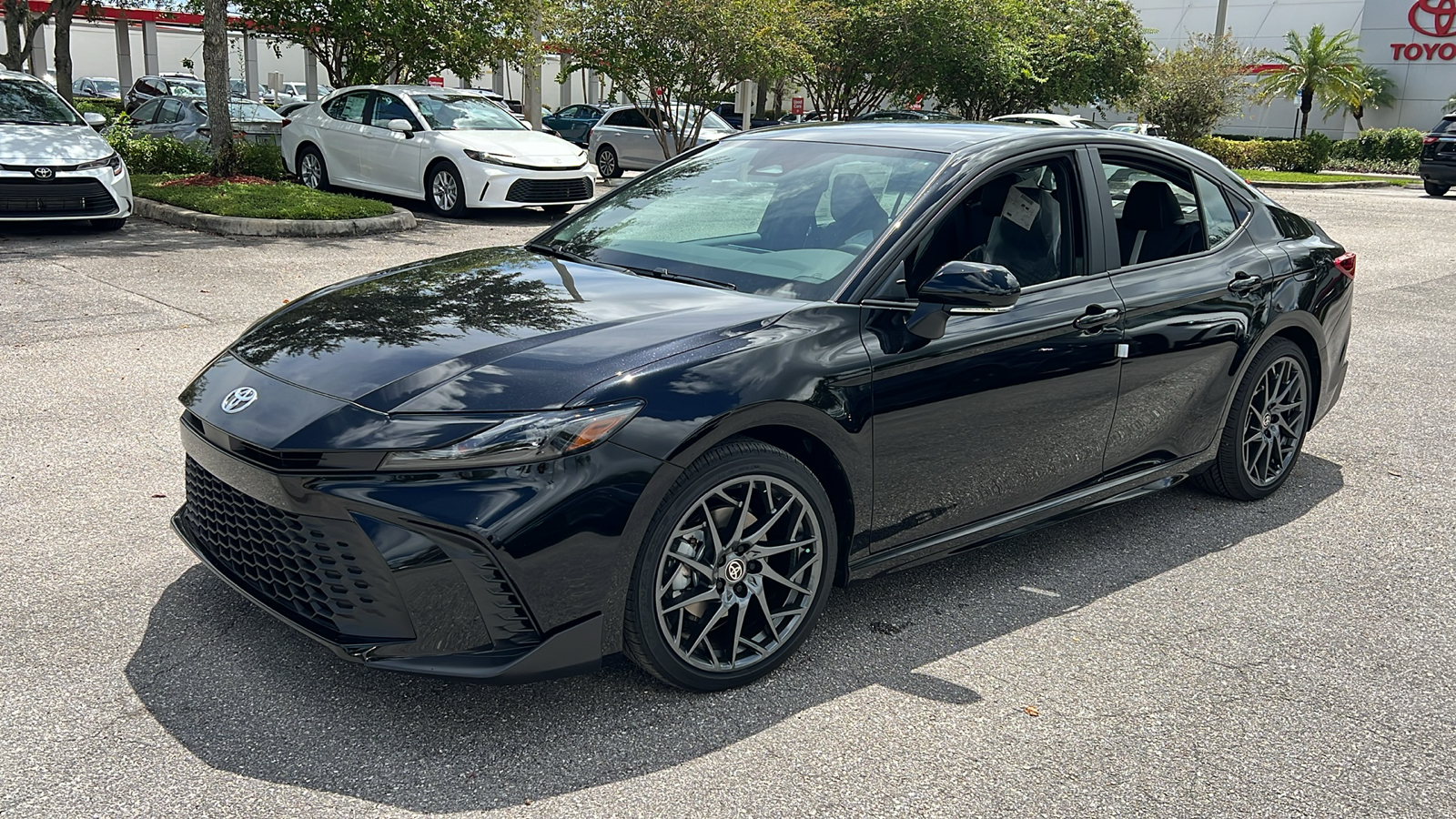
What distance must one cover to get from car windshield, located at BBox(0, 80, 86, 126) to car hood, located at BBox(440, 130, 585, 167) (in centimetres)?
423

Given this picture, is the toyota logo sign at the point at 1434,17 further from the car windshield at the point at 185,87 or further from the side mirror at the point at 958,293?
the side mirror at the point at 958,293

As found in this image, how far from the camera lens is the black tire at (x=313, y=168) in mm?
16672

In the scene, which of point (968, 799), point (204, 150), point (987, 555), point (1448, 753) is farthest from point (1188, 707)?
point (204, 150)

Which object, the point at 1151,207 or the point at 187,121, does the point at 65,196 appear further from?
the point at 1151,207

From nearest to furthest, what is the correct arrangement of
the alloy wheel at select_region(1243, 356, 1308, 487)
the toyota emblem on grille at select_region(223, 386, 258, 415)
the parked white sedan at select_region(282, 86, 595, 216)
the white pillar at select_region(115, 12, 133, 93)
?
1. the toyota emblem on grille at select_region(223, 386, 258, 415)
2. the alloy wheel at select_region(1243, 356, 1308, 487)
3. the parked white sedan at select_region(282, 86, 595, 216)
4. the white pillar at select_region(115, 12, 133, 93)

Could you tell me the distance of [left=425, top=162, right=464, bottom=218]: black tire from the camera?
15.1 meters

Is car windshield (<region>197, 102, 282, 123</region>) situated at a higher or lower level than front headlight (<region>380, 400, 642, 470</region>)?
higher

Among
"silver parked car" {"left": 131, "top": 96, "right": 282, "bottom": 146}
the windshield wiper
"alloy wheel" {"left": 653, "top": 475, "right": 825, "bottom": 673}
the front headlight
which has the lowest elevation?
"alloy wheel" {"left": 653, "top": 475, "right": 825, "bottom": 673}

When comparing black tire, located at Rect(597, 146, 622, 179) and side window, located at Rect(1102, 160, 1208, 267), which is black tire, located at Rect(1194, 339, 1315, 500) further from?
black tire, located at Rect(597, 146, 622, 179)

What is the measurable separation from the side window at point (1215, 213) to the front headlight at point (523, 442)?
10.1 ft

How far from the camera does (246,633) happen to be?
145 inches

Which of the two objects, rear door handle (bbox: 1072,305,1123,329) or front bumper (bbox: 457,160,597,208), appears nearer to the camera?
rear door handle (bbox: 1072,305,1123,329)

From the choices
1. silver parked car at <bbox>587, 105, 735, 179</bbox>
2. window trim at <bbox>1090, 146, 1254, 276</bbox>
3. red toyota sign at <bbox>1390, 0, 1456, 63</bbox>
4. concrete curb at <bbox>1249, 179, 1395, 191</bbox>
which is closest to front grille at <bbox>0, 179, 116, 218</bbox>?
window trim at <bbox>1090, 146, 1254, 276</bbox>

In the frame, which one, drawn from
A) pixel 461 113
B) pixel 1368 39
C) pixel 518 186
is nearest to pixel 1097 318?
pixel 518 186
